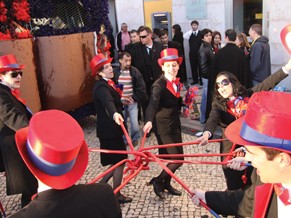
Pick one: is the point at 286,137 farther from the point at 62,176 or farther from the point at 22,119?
the point at 22,119

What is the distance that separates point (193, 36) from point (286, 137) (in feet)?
31.6

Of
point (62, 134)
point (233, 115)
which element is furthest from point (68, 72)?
point (62, 134)

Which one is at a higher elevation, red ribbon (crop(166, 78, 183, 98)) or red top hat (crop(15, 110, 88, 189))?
red top hat (crop(15, 110, 88, 189))

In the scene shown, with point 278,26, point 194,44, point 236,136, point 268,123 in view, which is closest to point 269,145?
point 268,123

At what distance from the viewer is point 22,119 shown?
3.95 metres

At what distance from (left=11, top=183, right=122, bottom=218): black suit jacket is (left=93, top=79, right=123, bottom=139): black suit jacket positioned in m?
2.47

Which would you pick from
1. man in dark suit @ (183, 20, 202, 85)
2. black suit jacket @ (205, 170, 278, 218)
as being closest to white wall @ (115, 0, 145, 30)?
man in dark suit @ (183, 20, 202, 85)

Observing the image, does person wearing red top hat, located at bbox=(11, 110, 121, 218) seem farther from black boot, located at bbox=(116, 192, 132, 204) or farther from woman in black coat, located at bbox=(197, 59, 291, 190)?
black boot, located at bbox=(116, 192, 132, 204)

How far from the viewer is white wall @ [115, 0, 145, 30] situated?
13711 millimetres

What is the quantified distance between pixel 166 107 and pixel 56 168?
2819 mm

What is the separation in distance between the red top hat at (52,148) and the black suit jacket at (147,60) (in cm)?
536

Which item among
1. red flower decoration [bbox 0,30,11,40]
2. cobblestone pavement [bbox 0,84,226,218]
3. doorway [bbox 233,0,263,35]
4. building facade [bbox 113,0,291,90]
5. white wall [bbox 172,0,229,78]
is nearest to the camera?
cobblestone pavement [bbox 0,84,226,218]

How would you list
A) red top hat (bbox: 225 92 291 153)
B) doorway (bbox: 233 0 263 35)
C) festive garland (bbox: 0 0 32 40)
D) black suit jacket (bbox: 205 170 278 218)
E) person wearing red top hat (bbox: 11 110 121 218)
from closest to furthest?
red top hat (bbox: 225 92 291 153)
person wearing red top hat (bbox: 11 110 121 218)
black suit jacket (bbox: 205 170 278 218)
festive garland (bbox: 0 0 32 40)
doorway (bbox: 233 0 263 35)

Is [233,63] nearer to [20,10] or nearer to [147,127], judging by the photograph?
[147,127]
